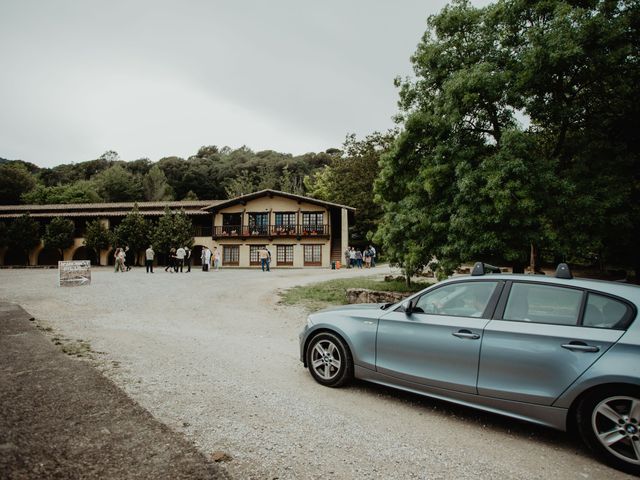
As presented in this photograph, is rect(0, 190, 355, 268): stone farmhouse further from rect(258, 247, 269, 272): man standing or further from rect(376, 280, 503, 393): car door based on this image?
rect(376, 280, 503, 393): car door

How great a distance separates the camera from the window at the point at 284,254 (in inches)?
1457

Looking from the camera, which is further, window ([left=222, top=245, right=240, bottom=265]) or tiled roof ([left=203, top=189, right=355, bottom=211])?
window ([left=222, top=245, right=240, bottom=265])

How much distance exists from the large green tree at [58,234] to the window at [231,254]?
16.3 metres

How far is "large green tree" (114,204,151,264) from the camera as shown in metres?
35.0

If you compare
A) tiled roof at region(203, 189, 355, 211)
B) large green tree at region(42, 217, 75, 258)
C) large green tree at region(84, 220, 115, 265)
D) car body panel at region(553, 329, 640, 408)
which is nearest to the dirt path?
car body panel at region(553, 329, 640, 408)

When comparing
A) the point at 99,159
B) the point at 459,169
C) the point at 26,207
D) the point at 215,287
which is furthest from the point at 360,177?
Result: the point at 99,159

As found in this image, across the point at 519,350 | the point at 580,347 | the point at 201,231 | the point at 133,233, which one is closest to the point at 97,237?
the point at 133,233

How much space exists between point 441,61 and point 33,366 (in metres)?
13.1

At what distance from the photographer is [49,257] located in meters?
40.8

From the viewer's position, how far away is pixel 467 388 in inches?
138

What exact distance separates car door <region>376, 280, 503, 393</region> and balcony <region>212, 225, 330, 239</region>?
32.1 meters

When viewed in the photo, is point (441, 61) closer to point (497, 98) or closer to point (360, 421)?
point (497, 98)

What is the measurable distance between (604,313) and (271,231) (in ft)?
113

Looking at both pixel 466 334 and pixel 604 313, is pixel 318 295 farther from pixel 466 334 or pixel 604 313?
pixel 604 313
